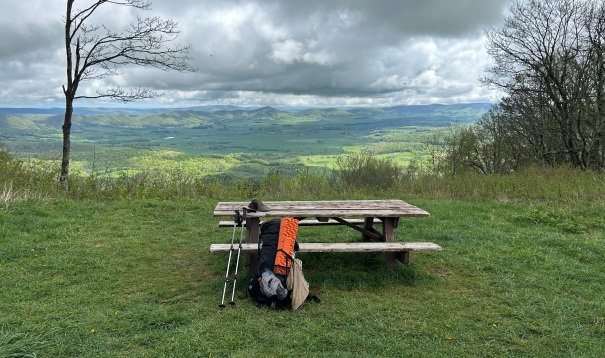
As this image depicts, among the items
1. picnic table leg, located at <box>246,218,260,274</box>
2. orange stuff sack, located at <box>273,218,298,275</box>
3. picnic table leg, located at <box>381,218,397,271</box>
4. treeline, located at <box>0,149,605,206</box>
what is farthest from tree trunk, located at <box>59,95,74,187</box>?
picnic table leg, located at <box>381,218,397,271</box>

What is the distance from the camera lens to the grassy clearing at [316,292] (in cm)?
308

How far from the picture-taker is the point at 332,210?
190 inches

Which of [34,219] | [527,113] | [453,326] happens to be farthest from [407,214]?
[527,113]

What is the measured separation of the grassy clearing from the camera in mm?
3082

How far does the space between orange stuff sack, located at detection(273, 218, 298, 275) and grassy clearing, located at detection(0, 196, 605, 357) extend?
16.5 inches

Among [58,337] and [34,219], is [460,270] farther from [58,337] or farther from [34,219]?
[34,219]

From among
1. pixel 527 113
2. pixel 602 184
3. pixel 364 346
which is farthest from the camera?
pixel 527 113

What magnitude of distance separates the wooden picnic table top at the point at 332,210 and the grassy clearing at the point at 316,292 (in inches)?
27.1

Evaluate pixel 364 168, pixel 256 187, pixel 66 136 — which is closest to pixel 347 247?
pixel 256 187

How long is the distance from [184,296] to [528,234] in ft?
18.0

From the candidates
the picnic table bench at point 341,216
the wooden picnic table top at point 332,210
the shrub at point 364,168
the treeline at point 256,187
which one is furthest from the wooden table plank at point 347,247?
the shrub at point 364,168

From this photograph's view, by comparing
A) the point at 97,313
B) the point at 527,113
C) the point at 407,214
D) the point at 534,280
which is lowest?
the point at 97,313

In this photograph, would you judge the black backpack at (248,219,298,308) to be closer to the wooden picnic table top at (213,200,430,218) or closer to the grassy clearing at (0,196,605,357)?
the grassy clearing at (0,196,605,357)

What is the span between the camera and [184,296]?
13.3 feet
